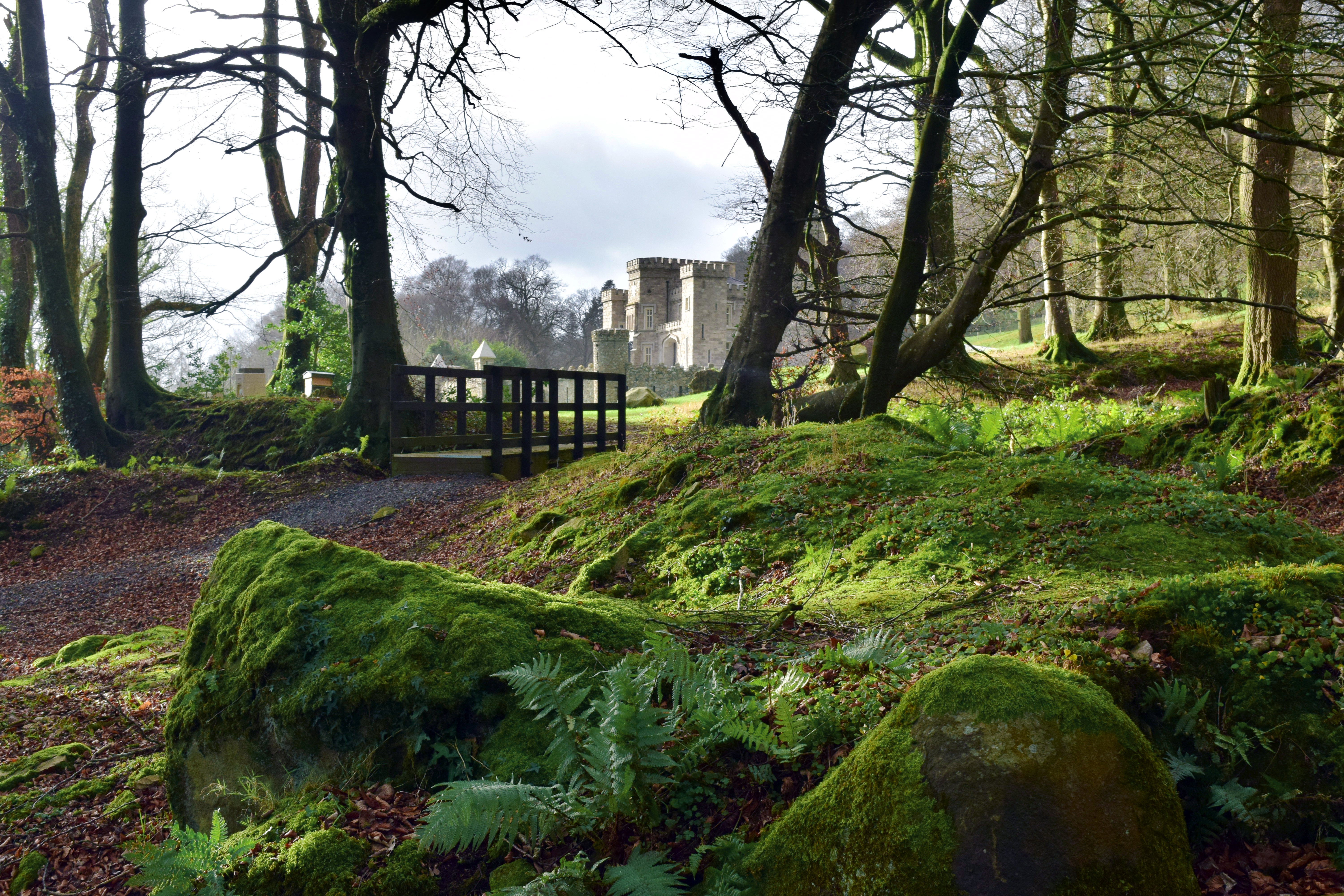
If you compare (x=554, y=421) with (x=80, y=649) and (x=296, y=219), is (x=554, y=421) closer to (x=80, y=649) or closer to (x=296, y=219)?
(x=80, y=649)

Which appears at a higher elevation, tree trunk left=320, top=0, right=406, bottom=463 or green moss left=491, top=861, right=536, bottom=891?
tree trunk left=320, top=0, right=406, bottom=463

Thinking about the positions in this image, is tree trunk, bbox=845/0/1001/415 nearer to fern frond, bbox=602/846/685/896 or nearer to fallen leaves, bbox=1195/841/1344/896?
fallen leaves, bbox=1195/841/1344/896

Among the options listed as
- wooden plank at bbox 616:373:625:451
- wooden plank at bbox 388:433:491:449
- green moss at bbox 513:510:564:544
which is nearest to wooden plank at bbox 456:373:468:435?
wooden plank at bbox 388:433:491:449

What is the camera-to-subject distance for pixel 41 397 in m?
19.3

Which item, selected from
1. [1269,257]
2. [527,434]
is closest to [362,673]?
[527,434]

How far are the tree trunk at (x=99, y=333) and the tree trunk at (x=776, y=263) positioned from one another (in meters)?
16.9

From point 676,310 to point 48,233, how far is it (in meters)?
58.4

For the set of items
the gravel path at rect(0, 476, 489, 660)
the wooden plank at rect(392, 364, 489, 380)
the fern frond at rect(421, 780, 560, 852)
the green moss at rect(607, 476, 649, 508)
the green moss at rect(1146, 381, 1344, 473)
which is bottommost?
the gravel path at rect(0, 476, 489, 660)

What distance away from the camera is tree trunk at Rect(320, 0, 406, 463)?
14.7m

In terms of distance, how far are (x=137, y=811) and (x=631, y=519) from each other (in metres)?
4.61

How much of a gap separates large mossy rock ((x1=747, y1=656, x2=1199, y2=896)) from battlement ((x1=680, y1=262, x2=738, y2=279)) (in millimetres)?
64986

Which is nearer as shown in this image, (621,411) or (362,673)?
(362,673)

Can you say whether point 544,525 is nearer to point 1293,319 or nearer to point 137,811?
point 137,811

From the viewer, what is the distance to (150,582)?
431 inches
